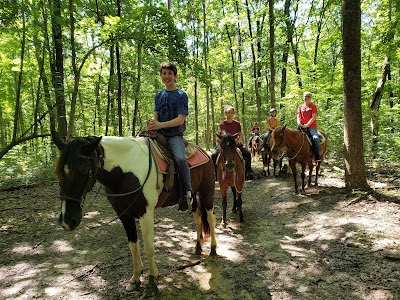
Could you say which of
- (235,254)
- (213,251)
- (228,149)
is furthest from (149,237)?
(228,149)

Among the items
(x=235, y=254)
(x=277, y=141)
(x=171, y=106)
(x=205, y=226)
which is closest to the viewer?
(x=171, y=106)

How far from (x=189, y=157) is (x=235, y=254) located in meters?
1.90

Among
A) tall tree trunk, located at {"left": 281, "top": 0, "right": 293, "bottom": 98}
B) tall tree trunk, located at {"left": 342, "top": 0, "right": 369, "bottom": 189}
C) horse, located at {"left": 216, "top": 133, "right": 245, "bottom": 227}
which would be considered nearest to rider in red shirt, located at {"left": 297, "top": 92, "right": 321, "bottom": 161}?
tall tree trunk, located at {"left": 342, "top": 0, "right": 369, "bottom": 189}

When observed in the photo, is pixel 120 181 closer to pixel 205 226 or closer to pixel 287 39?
pixel 205 226

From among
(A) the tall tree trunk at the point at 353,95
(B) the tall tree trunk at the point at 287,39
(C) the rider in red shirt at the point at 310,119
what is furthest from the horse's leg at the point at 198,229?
(B) the tall tree trunk at the point at 287,39

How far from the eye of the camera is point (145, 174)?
339 centimetres

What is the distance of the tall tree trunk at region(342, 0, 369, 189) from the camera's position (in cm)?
648

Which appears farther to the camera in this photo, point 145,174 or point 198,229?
point 198,229

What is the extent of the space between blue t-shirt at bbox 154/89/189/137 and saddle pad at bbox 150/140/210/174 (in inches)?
12.6

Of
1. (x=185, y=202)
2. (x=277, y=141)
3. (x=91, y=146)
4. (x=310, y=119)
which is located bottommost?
(x=185, y=202)

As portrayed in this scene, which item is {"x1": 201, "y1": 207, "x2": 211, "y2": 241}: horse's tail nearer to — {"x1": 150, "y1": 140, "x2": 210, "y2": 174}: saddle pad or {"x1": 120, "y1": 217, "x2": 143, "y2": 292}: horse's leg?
{"x1": 150, "y1": 140, "x2": 210, "y2": 174}: saddle pad

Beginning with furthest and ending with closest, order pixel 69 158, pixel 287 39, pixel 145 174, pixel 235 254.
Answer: pixel 287 39 → pixel 235 254 → pixel 145 174 → pixel 69 158

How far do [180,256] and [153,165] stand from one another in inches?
79.3

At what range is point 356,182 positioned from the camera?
6699 millimetres
